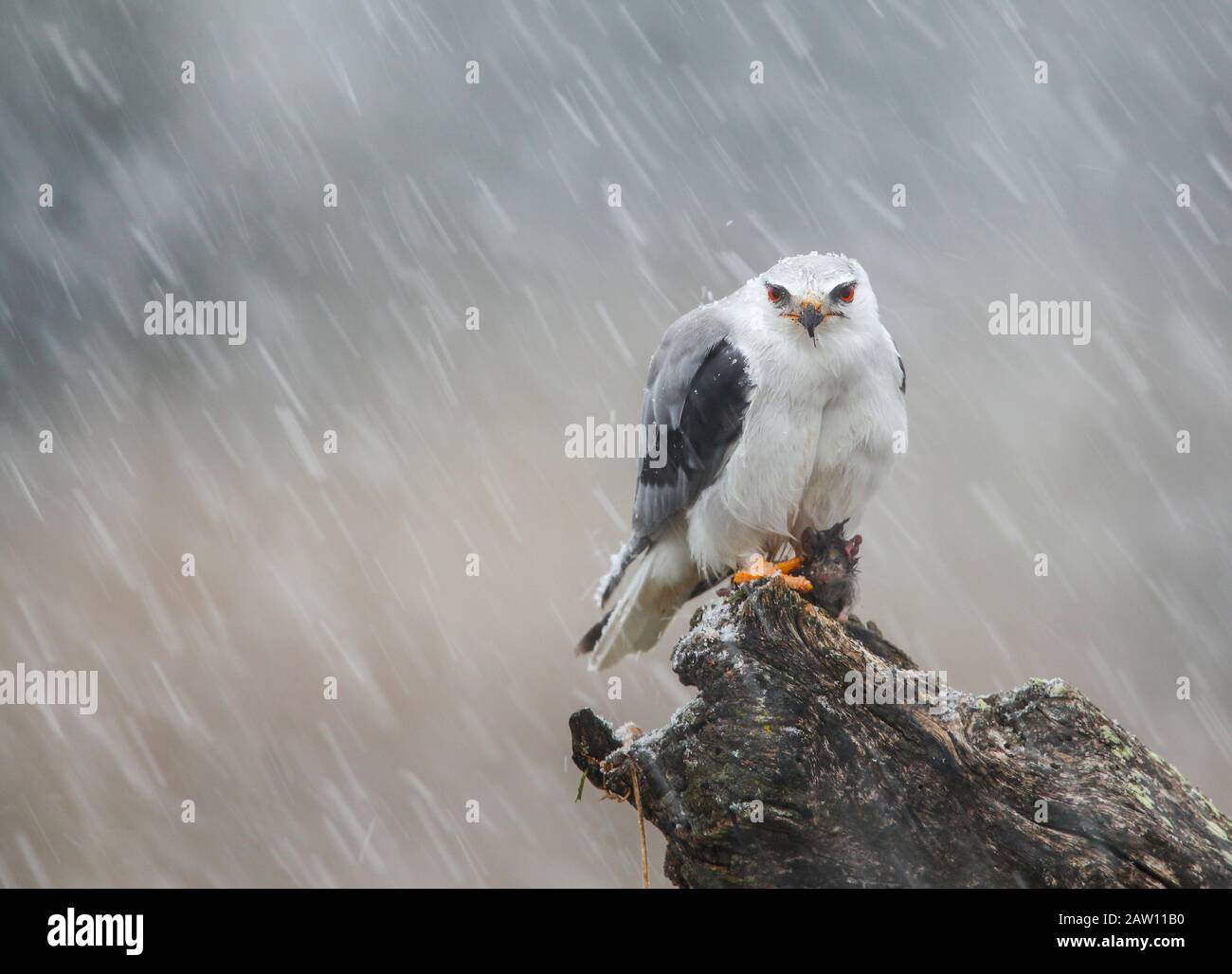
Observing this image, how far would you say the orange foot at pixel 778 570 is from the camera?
3.77m

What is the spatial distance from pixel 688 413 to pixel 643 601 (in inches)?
37.0

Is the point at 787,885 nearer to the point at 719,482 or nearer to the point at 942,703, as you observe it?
the point at 942,703

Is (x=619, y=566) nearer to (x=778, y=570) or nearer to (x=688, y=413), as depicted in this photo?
(x=688, y=413)

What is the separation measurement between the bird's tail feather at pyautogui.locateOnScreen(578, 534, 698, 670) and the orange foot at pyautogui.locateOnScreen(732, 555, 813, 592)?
19.4 inches

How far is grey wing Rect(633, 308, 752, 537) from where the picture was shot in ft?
13.3

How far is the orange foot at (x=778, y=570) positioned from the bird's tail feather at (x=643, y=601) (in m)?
0.49

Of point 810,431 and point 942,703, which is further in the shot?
point 810,431

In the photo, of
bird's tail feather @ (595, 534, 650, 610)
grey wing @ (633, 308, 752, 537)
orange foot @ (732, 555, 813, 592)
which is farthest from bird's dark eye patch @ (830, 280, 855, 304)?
bird's tail feather @ (595, 534, 650, 610)

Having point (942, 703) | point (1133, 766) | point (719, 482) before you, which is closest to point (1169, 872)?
point (1133, 766)

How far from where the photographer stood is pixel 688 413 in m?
4.18

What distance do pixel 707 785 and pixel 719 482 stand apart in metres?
1.41

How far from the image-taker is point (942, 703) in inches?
127
